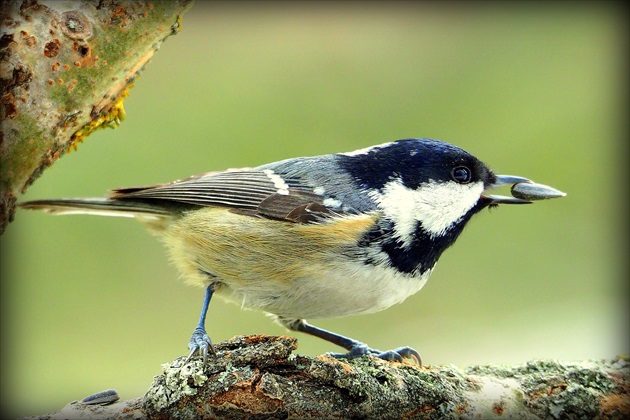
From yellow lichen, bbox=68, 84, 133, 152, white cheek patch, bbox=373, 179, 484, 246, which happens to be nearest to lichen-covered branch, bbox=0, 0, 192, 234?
yellow lichen, bbox=68, 84, 133, 152

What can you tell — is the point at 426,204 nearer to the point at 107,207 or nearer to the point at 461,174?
the point at 461,174

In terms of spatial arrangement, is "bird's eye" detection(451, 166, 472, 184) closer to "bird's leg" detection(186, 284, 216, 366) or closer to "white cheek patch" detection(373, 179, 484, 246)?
"white cheek patch" detection(373, 179, 484, 246)

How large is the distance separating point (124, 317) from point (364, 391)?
245cm

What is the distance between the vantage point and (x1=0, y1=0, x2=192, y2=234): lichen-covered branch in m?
1.84

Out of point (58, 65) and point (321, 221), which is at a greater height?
point (58, 65)

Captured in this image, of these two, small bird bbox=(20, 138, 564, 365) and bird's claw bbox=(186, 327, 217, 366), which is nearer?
bird's claw bbox=(186, 327, 217, 366)

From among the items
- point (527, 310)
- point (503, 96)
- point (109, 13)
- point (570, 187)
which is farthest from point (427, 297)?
point (109, 13)

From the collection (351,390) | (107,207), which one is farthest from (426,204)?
(107,207)

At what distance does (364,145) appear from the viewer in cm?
409

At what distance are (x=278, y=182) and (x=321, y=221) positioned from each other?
0.33 m

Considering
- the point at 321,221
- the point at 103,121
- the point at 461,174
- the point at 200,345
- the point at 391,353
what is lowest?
the point at 391,353

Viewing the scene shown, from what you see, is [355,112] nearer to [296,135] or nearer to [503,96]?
[296,135]

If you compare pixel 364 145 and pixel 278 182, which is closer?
pixel 278 182

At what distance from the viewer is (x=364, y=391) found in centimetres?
189
